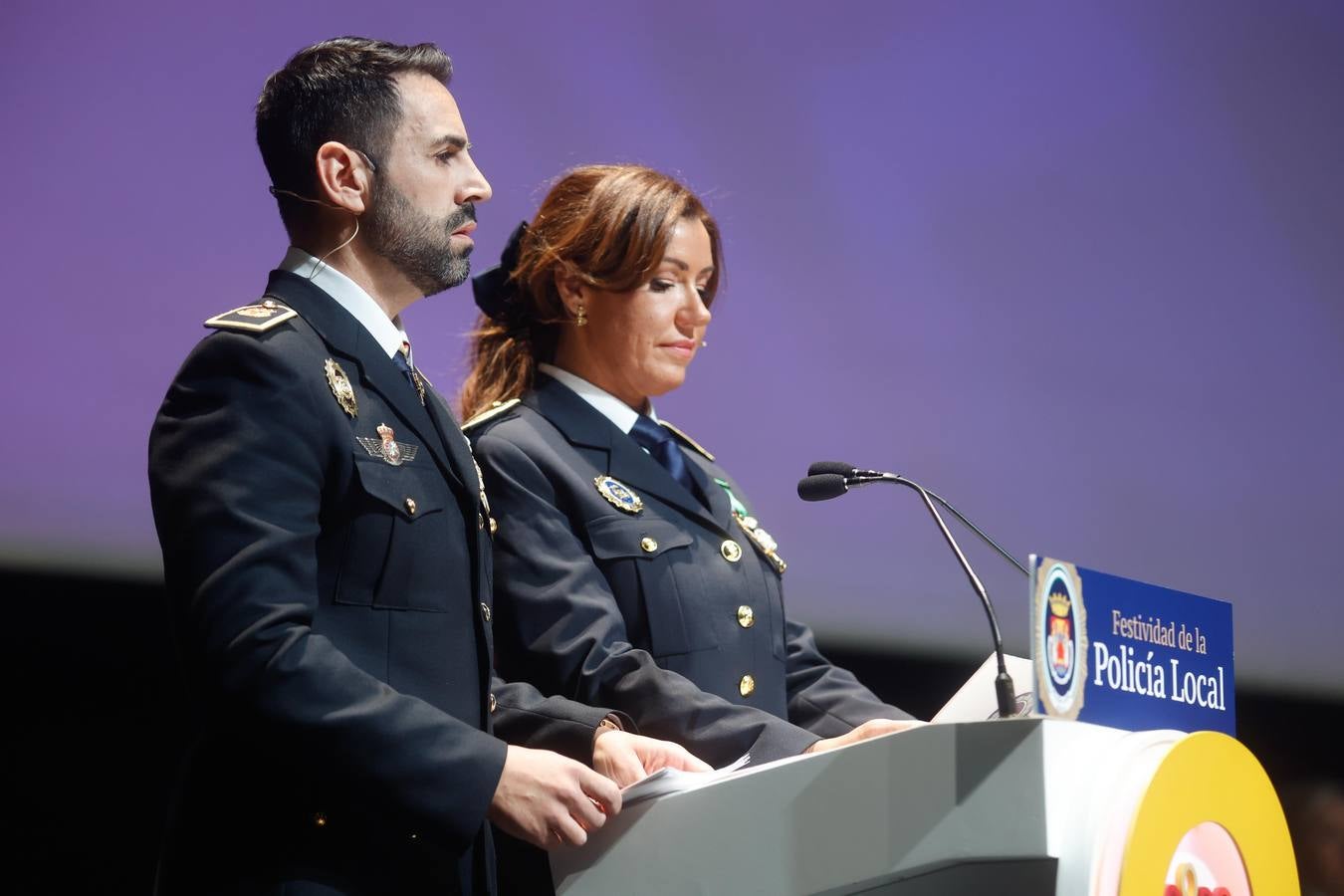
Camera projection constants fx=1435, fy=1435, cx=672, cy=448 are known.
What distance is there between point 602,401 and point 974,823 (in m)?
1.15

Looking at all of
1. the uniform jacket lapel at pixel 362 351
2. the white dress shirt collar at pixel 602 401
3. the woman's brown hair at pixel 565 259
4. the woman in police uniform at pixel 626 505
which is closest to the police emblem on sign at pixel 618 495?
the woman in police uniform at pixel 626 505

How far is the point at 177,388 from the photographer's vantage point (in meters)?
1.51

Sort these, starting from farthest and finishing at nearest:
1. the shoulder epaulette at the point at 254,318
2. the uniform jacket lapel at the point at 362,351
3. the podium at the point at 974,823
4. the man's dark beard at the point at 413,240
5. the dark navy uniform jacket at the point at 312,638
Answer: the man's dark beard at the point at 413,240, the uniform jacket lapel at the point at 362,351, the shoulder epaulette at the point at 254,318, the dark navy uniform jacket at the point at 312,638, the podium at the point at 974,823

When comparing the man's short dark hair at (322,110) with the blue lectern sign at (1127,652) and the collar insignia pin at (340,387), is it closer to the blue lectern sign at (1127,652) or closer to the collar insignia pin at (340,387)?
the collar insignia pin at (340,387)

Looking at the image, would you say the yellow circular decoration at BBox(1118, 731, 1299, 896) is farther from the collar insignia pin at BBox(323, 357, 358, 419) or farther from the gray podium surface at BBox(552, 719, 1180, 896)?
the collar insignia pin at BBox(323, 357, 358, 419)

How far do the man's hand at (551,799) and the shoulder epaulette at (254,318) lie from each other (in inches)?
21.0

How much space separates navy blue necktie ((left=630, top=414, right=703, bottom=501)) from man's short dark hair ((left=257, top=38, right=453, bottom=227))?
70 centimetres

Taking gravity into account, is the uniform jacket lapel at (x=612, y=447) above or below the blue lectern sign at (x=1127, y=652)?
above

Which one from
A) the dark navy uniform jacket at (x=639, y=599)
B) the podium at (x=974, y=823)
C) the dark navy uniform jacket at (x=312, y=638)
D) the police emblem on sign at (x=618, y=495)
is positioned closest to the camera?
the podium at (x=974, y=823)

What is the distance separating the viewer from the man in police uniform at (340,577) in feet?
4.59

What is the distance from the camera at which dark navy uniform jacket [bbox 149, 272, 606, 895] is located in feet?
4.56

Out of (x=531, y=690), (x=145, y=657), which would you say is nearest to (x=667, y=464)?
(x=531, y=690)

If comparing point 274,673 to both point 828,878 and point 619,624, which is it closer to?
point 828,878

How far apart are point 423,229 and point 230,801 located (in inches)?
28.9
